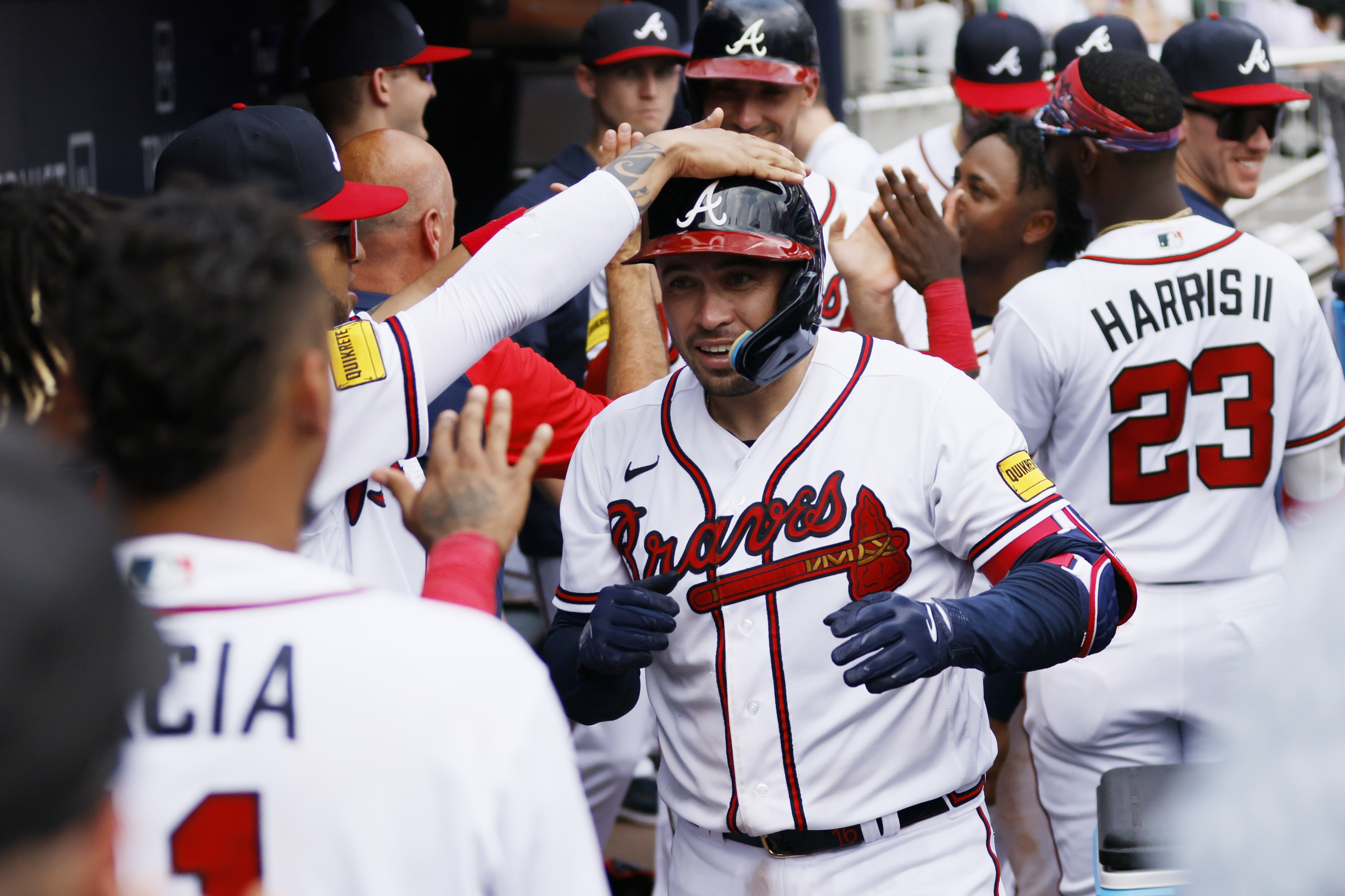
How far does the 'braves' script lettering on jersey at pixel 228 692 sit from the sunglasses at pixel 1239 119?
448cm

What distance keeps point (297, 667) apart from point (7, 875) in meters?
0.36

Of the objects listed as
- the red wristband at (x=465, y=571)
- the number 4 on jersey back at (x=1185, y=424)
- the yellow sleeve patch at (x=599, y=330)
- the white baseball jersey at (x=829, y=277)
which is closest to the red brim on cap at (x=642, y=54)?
the white baseball jersey at (x=829, y=277)

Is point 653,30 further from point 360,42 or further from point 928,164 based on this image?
point 928,164

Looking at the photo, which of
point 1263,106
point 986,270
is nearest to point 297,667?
point 986,270

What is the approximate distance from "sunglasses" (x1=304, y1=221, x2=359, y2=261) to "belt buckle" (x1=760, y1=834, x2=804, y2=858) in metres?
1.27

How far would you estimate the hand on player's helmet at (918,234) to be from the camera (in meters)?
3.46

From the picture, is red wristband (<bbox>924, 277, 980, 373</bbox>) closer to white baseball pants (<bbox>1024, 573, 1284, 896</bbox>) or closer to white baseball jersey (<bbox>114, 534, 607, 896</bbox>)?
white baseball pants (<bbox>1024, 573, 1284, 896</bbox>)

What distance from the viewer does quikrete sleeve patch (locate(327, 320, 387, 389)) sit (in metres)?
2.22

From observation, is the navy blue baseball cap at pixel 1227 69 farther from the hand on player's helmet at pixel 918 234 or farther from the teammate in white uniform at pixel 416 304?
the teammate in white uniform at pixel 416 304

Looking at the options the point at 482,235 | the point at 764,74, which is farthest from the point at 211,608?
the point at 764,74

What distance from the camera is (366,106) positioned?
475 cm

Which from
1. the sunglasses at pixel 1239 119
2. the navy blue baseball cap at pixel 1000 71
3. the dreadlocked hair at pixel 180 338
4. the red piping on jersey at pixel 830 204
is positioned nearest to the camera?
the dreadlocked hair at pixel 180 338

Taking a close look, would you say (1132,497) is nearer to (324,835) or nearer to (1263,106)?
(1263,106)

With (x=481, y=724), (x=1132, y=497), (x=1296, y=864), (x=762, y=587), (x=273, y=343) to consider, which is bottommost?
(x=1132, y=497)
